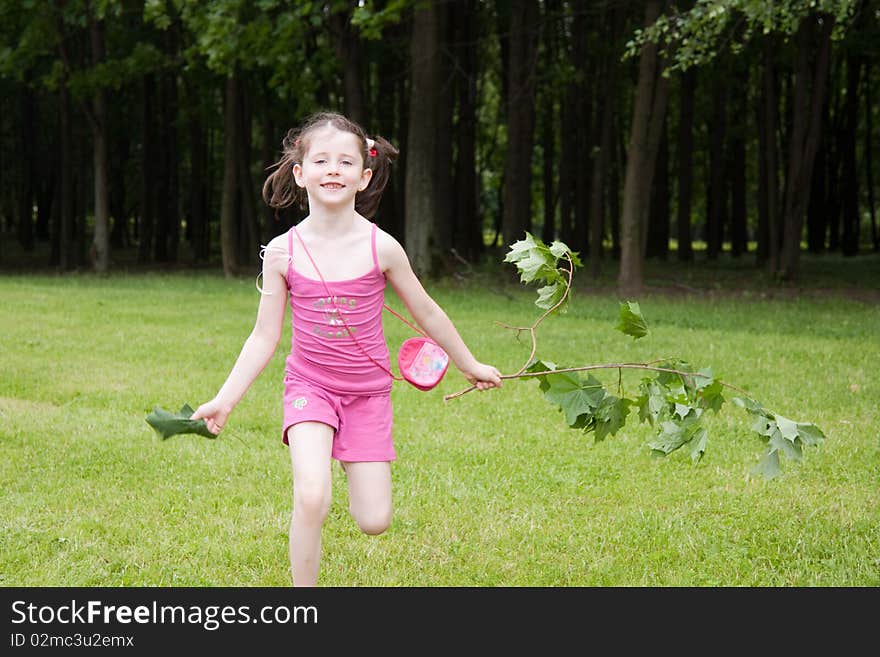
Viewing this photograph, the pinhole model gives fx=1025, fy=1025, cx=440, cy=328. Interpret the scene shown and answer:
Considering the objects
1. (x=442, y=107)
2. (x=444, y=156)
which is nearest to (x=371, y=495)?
(x=444, y=156)

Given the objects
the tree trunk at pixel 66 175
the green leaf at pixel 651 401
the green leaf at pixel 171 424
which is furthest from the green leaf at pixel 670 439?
the tree trunk at pixel 66 175

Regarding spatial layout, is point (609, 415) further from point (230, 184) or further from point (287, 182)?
point (230, 184)

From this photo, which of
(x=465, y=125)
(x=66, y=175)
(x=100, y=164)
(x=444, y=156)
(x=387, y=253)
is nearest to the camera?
(x=387, y=253)

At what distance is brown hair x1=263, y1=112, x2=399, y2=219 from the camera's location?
13.3 ft

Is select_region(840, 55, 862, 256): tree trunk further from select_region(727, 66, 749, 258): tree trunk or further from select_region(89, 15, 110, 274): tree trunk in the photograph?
select_region(89, 15, 110, 274): tree trunk

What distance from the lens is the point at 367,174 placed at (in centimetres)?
409

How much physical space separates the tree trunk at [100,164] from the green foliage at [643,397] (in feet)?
69.8

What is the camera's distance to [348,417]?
3.94 metres

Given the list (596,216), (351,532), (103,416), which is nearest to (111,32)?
(596,216)

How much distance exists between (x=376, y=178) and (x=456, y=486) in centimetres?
243

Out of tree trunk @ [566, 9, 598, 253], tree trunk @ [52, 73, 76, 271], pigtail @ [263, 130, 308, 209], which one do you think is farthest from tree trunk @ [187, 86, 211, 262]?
pigtail @ [263, 130, 308, 209]

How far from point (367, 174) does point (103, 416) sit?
471cm
